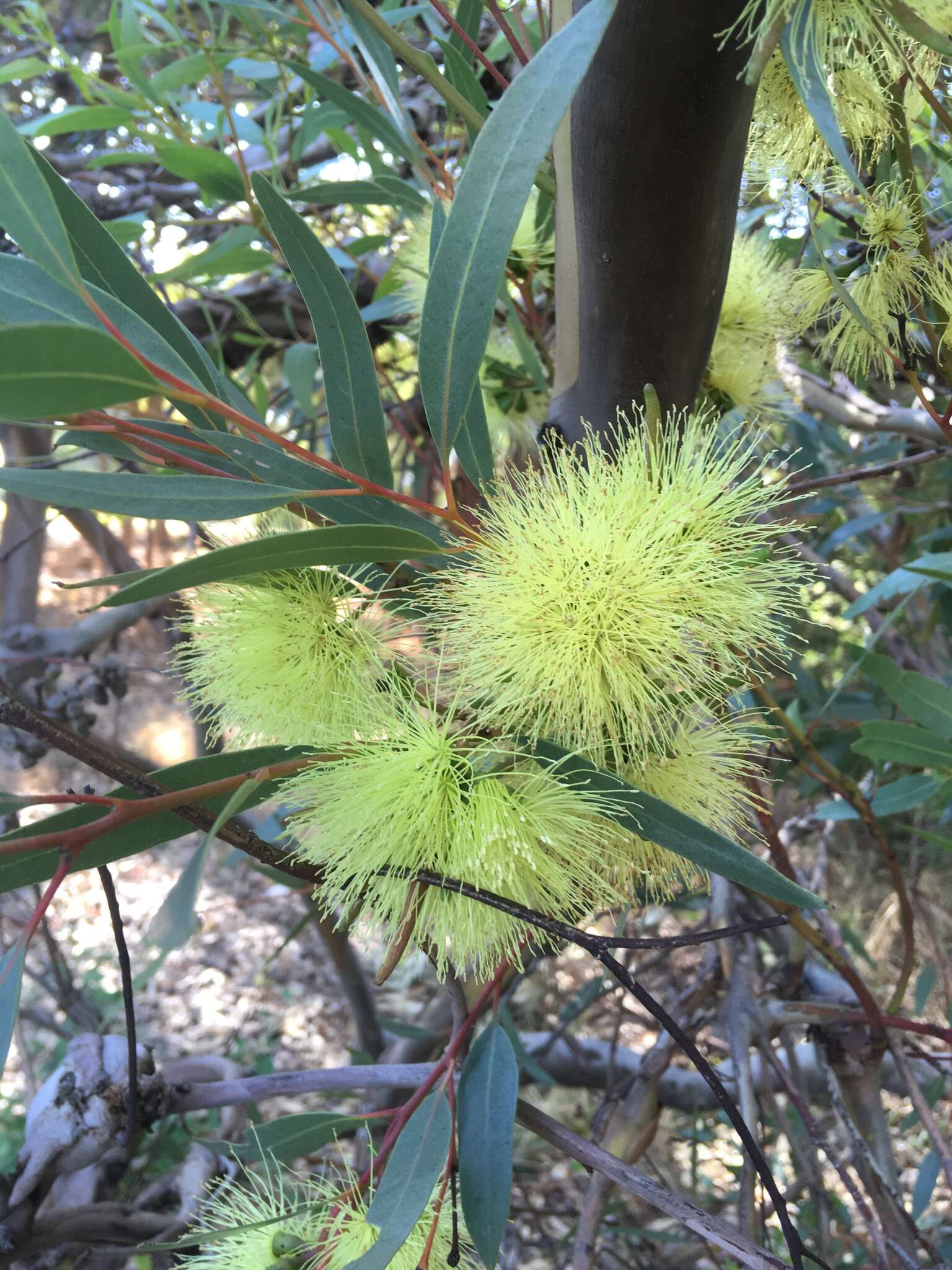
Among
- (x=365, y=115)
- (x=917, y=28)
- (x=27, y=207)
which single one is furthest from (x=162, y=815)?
(x=365, y=115)

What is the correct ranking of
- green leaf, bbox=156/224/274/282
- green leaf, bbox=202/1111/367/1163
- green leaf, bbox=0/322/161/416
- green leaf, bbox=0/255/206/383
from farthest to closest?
green leaf, bbox=156/224/274/282
green leaf, bbox=202/1111/367/1163
green leaf, bbox=0/255/206/383
green leaf, bbox=0/322/161/416

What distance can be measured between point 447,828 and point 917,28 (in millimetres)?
437

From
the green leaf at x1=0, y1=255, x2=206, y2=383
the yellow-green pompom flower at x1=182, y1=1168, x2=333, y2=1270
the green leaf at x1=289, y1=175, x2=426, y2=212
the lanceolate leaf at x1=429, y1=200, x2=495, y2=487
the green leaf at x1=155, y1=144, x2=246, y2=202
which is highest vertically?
the green leaf at x1=155, y1=144, x2=246, y2=202

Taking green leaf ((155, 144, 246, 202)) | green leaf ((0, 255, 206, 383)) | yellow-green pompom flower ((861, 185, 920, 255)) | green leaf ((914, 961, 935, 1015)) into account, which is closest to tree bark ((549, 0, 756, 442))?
yellow-green pompom flower ((861, 185, 920, 255))

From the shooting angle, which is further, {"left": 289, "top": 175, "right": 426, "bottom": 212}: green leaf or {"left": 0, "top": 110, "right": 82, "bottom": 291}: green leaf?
{"left": 289, "top": 175, "right": 426, "bottom": 212}: green leaf

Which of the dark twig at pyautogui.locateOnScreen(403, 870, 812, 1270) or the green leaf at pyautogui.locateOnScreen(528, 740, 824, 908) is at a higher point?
the green leaf at pyautogui.locateOnScreen(528, 740, 824, 908)

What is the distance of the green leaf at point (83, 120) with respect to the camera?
1.00 meters

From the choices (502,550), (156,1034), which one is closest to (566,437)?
(502,550)

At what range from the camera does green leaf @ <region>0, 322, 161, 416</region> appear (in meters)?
0.33

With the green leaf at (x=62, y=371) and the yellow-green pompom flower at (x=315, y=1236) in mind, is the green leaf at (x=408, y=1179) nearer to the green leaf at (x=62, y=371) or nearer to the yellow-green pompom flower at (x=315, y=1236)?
the yellow-green pompom flower at (x=315, y=1236)

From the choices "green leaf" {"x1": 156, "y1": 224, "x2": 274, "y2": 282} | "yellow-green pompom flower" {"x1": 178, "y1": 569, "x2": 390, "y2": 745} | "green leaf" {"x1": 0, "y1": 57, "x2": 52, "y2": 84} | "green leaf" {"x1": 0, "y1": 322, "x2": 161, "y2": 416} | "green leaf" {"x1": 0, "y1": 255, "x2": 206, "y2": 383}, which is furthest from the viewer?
"green leaf" {"x1": 0, "y1": 57, "x2": 52, "y2": 84}

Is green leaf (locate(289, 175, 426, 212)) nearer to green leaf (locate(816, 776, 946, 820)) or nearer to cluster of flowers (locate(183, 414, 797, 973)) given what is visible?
cluster of flowers (locate(183, 414, 797, 973))

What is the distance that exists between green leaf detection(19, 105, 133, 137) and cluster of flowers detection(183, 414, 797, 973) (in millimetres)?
836

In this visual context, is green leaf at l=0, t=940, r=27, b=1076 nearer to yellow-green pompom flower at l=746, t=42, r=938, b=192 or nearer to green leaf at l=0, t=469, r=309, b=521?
green leaf at l=0, t=469, r=309, b=521
